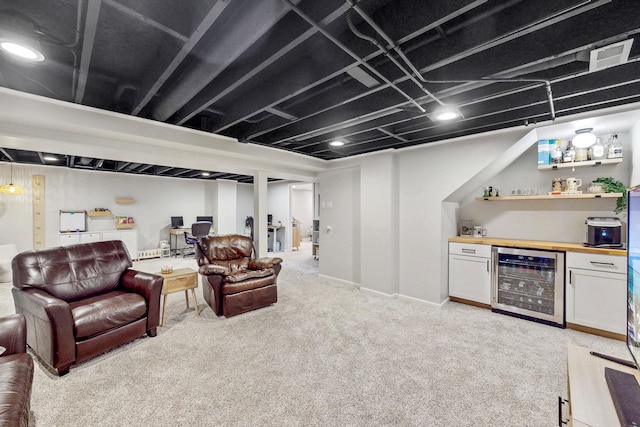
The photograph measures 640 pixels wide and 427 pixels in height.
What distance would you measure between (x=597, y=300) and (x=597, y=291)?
0.33ft

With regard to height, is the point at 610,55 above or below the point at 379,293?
above

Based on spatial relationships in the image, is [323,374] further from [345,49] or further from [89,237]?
[89,237]

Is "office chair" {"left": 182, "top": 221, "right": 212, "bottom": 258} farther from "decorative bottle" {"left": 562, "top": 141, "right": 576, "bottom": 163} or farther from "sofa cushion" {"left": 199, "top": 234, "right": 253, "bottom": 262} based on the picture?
"decorative bottle" {"left": 562, "top": 141, "right": 576, "bottom": 163}

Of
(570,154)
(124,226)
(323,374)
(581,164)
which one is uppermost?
(570,154)

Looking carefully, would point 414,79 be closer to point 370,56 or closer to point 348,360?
point 370,56

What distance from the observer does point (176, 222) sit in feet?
26.1

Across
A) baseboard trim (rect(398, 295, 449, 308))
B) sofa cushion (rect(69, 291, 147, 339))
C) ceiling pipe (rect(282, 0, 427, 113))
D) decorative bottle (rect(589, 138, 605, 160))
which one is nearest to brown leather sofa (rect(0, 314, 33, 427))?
sofa cushion (rect(69, 291, 147, 339))

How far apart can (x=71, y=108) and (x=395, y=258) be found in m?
4.38

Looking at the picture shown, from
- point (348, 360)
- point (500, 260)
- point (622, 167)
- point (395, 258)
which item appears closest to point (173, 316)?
point (348, 360)

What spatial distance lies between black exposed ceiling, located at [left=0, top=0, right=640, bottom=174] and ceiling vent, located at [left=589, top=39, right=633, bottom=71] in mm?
58

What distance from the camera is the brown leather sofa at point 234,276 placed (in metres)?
3.34

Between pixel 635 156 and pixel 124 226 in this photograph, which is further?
pixel 124 226

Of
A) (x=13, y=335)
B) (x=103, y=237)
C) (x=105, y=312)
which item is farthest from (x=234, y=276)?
(x=103, y=237)

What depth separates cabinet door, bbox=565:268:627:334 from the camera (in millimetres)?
2762
